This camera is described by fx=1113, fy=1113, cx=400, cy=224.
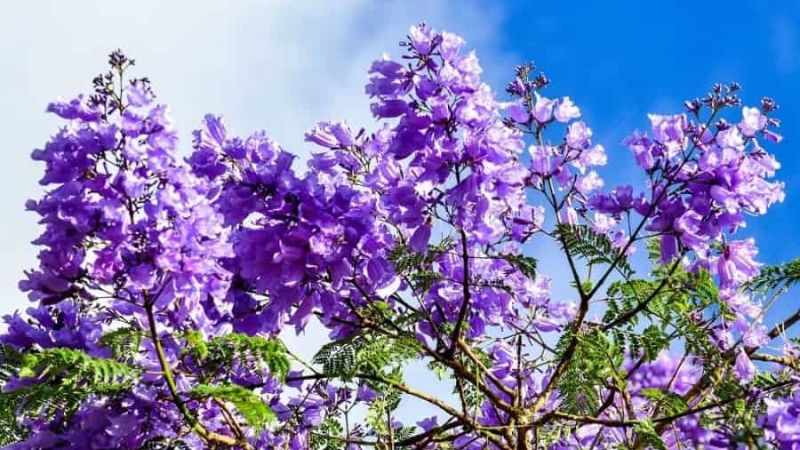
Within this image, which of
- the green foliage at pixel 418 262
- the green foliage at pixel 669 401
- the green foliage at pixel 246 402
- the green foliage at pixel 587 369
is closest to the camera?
the green foliage at pixel 246 402

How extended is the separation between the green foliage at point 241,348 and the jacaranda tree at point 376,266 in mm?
16

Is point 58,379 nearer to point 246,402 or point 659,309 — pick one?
point 246,402

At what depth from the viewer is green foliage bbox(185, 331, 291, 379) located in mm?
4188

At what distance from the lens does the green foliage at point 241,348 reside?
13.7 feet

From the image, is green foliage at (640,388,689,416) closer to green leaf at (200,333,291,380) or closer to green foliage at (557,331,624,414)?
green foliage at (557,331,624,414)

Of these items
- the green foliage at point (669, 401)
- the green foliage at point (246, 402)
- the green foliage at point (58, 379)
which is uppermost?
the green foliage at point (669, 401)

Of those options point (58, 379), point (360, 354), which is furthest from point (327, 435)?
A: point (58, 379)

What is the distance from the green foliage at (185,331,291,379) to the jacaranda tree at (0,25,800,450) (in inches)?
0.6

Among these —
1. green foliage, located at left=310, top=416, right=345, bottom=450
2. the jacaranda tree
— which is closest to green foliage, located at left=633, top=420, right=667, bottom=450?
the jacaranda tree

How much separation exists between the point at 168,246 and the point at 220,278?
0.45 meters

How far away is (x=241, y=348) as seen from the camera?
14.4ft

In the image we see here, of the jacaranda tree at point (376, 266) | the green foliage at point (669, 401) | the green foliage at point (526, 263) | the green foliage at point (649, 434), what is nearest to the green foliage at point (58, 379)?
the jacaranda tree at point (376, 266)

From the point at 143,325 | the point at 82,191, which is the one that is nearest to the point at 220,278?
the point at 143,325

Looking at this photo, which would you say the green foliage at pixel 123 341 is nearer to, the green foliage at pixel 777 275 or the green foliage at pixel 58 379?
the green foliage at pixel 58 379
